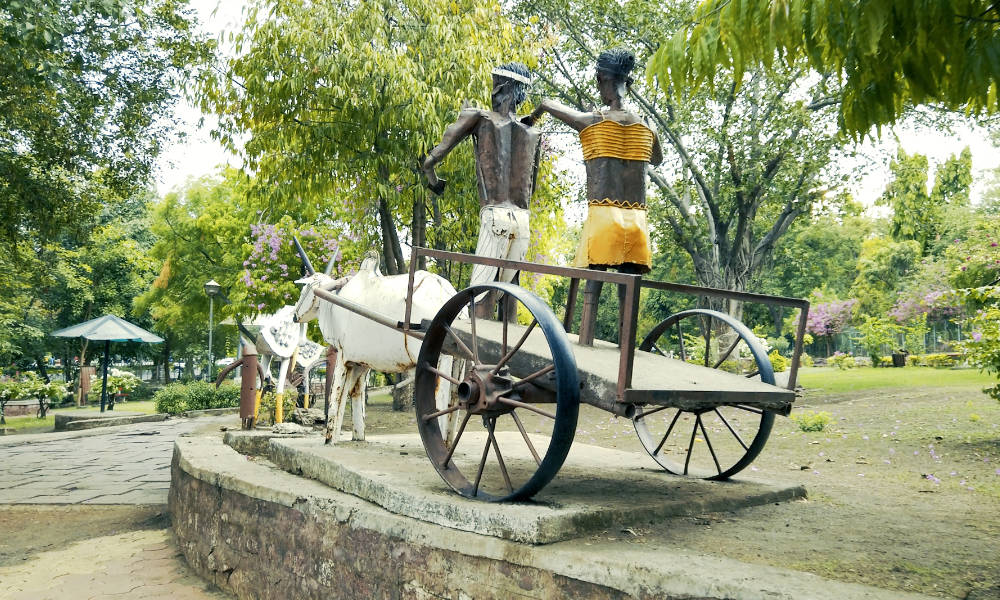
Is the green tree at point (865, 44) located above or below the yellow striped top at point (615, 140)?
below

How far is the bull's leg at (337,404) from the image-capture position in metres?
6.01

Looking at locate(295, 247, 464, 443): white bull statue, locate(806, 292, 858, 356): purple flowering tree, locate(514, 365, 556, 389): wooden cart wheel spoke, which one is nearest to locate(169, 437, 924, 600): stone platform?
locate(295, 247, 464, 443): white bull statue

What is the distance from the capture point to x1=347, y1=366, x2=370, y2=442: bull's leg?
6.14m

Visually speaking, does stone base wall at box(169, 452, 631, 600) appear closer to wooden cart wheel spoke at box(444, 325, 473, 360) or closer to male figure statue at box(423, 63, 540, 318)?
wooden cart wheel spoke at box(444, 325, 473, 360)

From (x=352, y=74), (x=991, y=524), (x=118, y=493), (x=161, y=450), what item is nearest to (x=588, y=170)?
(x=991, y=524)

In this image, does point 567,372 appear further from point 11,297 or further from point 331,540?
point 11,297

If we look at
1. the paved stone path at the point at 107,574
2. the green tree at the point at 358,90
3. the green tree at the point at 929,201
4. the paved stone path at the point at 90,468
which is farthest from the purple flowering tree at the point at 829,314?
the paved stone path at the point at 107,574

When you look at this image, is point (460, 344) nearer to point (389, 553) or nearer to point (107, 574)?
point (389, 553)

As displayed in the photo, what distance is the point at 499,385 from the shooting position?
3.71 metres

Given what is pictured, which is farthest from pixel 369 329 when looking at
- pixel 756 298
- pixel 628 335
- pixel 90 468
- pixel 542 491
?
pixel 90 468

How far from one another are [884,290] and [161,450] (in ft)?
130

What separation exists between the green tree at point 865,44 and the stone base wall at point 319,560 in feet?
6.65

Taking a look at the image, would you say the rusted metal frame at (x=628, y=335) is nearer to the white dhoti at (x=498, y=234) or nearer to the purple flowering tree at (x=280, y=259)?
the white dhoti at (x=498, y=234)

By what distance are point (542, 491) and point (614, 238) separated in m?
1.69
